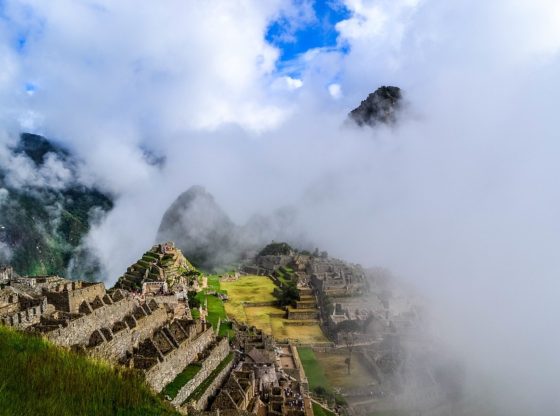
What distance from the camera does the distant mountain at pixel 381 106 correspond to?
17550 cm

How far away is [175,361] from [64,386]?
52.3ft

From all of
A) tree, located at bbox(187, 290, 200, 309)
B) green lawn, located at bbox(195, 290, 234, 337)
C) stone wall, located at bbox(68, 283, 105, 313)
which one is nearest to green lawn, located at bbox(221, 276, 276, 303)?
green lawn, located at bbox(195, 290, 234, 337)

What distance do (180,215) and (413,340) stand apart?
7582 centimetres

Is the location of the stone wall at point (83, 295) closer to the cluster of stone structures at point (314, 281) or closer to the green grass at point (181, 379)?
the green grass at point (181, 379)

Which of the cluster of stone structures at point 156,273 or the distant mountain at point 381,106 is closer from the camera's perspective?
the cluster of stone structures at point 156,273

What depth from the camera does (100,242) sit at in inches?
2938

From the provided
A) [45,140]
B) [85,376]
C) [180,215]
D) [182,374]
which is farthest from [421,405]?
[180,215]

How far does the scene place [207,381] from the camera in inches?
905

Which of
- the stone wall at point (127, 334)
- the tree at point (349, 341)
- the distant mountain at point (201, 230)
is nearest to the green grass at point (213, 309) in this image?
the stone wall at point (127, 334)

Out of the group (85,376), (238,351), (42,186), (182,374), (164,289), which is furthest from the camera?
(42,186)

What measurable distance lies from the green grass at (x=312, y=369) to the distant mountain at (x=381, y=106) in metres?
146

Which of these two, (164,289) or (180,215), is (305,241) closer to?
(180,215)

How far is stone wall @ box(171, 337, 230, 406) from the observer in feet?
65.5

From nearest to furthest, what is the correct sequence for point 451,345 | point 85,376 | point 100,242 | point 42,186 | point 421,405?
1. point 85,376
2. point 421,405
3. point 451,345
4. point 42,186
5. point 100,242
